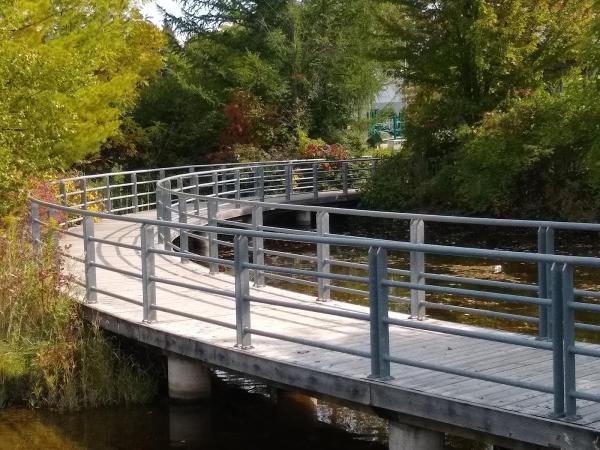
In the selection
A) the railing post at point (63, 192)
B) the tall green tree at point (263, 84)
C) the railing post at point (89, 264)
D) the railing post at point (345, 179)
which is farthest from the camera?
the tall green tree at point (263, 84)

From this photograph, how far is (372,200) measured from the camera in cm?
2834

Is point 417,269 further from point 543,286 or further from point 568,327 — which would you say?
point 568,327

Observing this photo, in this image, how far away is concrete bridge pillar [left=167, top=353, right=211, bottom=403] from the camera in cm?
947

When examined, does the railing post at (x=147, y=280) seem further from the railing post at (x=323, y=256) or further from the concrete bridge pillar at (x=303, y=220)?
the concrete bridge pillar at (x=303, y=220)

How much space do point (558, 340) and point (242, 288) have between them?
3182 millimetres

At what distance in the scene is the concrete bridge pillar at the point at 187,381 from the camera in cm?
947

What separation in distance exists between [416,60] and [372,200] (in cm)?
432

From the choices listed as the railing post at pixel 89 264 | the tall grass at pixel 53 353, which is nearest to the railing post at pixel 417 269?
the tall grass at pixel 53 353

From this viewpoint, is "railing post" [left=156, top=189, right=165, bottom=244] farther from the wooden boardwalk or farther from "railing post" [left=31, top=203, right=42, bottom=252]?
the wooden boardwalk

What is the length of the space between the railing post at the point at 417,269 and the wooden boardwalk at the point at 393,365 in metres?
0.52

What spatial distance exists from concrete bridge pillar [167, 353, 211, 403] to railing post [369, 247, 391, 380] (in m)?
2.90

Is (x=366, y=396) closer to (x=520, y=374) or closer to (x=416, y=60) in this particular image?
(x=520, y=374)

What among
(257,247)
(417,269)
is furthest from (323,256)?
(417,269)

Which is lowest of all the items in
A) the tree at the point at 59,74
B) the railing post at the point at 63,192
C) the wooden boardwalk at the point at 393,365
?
the wooden boardwalk at the point at 393,365
